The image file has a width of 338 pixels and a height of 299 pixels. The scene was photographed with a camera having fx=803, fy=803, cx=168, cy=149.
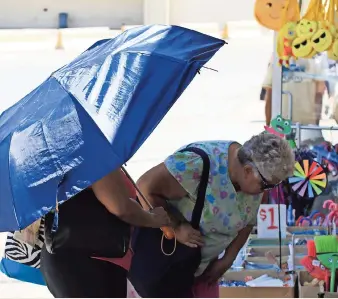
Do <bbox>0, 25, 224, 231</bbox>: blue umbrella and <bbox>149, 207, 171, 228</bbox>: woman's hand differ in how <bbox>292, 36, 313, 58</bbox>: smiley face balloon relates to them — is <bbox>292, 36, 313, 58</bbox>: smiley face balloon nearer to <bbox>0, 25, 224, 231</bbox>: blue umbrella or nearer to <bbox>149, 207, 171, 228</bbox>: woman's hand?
<bbox>0, 25, 224, 231</bbox>: blue umbrella

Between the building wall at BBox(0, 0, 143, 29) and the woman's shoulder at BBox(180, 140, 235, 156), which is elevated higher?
the woman's shoulder at BBox(180, 140, 235, 156)

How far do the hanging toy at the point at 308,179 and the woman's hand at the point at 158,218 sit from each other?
213cm

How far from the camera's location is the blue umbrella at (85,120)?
2.53 meters

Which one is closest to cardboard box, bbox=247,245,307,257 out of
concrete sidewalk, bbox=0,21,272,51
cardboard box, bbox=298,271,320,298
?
cardboard box, bbox=298,271,320,298

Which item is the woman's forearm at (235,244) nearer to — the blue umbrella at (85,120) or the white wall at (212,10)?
the blue umbrella at (85,120)

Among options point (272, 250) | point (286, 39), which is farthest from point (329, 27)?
point (272, 250)

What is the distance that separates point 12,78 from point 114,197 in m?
11.9

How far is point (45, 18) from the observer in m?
21.6

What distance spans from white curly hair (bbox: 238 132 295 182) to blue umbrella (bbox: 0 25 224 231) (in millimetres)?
350

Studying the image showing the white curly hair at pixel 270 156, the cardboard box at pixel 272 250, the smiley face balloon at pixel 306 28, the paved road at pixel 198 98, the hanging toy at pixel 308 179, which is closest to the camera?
the white curly hair at pixel 270 156

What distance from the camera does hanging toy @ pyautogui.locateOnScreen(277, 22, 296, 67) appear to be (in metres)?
5.21

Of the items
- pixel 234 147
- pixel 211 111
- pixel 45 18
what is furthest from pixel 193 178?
pixel 45 18

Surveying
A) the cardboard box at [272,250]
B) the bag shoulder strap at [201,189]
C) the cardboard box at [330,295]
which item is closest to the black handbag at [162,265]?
the bag shoulder strap at [201,189]

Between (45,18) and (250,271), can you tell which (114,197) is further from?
(45,18)
